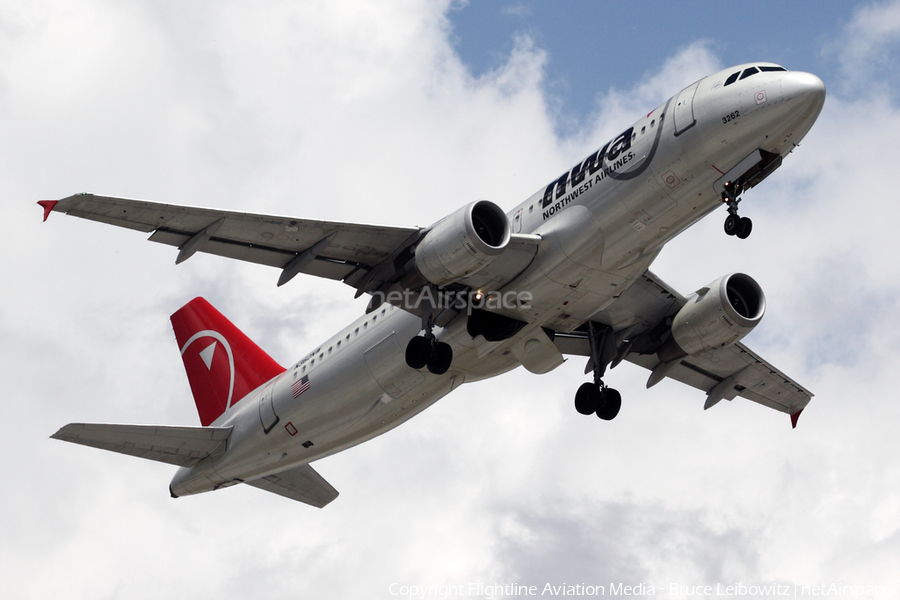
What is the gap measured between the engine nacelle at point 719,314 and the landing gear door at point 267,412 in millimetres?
11162

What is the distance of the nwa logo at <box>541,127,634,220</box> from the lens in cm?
2216

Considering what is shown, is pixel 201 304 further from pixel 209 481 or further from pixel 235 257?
pixel 235 257

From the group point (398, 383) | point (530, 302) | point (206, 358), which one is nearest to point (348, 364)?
point (398, 383)

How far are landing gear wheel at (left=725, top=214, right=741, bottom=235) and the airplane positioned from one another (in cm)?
12

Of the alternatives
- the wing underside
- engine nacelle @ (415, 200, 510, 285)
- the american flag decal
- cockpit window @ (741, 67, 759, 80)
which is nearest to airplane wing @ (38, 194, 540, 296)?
the wing underside

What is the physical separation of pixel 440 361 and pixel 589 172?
19.0 ft

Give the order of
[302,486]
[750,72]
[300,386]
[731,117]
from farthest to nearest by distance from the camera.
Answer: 1. [302,486]
2. [300,386]
3. [750,72]
4. [731,117]

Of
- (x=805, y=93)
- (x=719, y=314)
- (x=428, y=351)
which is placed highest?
(x=719, y=314)

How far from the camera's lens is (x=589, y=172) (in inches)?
891

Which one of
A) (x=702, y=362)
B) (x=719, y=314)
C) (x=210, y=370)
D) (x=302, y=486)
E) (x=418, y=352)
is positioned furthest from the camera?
(x=210, y=370)

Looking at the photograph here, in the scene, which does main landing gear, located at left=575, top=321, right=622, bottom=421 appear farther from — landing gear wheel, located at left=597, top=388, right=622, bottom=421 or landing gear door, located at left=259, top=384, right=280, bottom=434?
landing gear door, located at left=259, top=384, right=280, bottom=434

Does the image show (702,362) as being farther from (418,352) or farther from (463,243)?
(463,243)

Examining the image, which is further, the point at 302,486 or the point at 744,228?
the point at 302,486

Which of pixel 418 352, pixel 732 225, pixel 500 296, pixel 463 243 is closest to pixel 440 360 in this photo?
pixel 418 352
